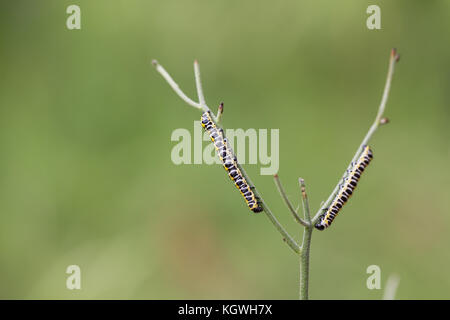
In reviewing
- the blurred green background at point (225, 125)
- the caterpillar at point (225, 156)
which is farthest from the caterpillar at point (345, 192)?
the blurred green background at point (225, 125)

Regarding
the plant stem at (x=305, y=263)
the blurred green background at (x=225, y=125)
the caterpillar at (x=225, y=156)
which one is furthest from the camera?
the blurred green background at (x=225, y=125)

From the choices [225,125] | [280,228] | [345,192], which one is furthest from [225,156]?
[225,125]

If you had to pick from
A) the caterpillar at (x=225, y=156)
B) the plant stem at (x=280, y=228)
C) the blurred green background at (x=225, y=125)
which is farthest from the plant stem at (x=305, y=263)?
the blurred green background at (x=225, y=125)

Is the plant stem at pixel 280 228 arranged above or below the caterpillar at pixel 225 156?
below

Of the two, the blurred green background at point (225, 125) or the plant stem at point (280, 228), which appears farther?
the blurred green background at point (225, 125)

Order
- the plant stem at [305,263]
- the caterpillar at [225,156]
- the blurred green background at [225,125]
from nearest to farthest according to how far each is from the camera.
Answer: the plant stem at [305,263]
the caterpillar at [225,156]
the blurred green background at [225,125]

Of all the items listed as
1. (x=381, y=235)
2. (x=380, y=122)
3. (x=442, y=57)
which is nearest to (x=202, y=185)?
(x=381, y=235)

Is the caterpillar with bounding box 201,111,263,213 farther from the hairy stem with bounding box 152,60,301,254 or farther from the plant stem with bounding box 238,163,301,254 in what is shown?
the plant stem with bounding box 238,163,301,254

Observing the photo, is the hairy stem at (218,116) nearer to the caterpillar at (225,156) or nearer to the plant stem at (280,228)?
the plant stem at (280,228)

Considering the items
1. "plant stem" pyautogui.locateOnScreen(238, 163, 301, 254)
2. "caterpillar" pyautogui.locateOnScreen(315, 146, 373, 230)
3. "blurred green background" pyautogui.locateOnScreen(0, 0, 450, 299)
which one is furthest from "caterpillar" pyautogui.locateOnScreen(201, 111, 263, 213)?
"blurred green background" pyautogui.locateOnScreen(0, 0, 450, 299)

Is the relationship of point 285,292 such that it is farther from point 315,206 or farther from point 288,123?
point 288,123
